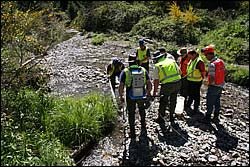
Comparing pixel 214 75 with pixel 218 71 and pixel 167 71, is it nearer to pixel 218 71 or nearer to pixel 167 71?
pixel 218 71

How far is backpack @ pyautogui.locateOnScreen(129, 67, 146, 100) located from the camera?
7318 mm

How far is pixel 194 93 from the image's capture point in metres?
9.25

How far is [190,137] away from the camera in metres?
8.12

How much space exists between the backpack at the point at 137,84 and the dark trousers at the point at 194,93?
2.07m

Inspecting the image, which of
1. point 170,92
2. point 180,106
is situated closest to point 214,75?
point 170,92

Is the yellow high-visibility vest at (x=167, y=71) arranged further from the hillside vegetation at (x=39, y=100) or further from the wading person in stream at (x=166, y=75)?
the hillside vegetation at (x=39, y=100)

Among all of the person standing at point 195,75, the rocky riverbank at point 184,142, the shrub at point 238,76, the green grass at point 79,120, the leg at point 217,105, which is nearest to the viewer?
the rocky riverbank at point 184,142

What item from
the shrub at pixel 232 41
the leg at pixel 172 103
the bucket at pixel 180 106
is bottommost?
the bucket at pixel 180 106

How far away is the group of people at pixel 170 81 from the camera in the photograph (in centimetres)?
743

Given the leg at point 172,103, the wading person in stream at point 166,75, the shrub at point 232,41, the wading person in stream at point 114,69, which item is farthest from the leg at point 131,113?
the shrub at point 232,41

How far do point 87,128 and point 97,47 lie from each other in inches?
520

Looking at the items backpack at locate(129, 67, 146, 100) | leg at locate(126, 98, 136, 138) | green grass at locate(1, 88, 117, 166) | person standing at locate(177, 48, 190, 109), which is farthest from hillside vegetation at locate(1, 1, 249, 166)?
person standing at locate(177, 48, 190, 109)

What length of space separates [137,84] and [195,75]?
2.18 meters

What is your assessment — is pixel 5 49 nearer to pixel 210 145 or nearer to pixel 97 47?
pixel 210 145
